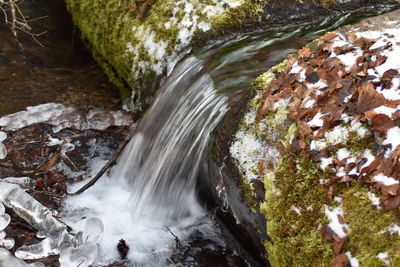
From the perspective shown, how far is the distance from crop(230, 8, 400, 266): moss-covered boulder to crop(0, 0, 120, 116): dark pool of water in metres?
3.20

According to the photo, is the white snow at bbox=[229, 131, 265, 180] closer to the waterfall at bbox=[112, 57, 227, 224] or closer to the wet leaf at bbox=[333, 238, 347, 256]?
the waterfall at bbox=[112, 57, 227, 224]

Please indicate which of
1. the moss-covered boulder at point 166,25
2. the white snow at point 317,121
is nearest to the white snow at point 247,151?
the white snow at point 317,121

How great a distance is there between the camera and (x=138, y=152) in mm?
4801

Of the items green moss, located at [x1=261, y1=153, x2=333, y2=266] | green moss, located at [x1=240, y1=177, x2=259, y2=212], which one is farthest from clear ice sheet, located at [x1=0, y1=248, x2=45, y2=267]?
green moss, located at [x1=261, y1=153, x2=333, y2=266]

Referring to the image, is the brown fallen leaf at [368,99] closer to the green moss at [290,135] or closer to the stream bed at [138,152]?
the green moss at [290,135]

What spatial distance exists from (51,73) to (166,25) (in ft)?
6.90

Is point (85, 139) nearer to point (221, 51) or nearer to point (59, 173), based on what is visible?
point (59, 173)

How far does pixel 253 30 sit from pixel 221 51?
2.08 feet

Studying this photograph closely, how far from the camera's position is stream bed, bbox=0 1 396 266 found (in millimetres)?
3789

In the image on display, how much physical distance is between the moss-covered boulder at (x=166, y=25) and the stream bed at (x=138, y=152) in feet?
0.63

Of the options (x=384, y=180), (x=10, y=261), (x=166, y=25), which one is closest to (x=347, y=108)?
(x=384, y=180)

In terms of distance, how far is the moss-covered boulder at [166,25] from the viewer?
5.32 meters

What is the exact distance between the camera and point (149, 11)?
570 centimetres

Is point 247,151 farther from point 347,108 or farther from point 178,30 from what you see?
point 178,30
